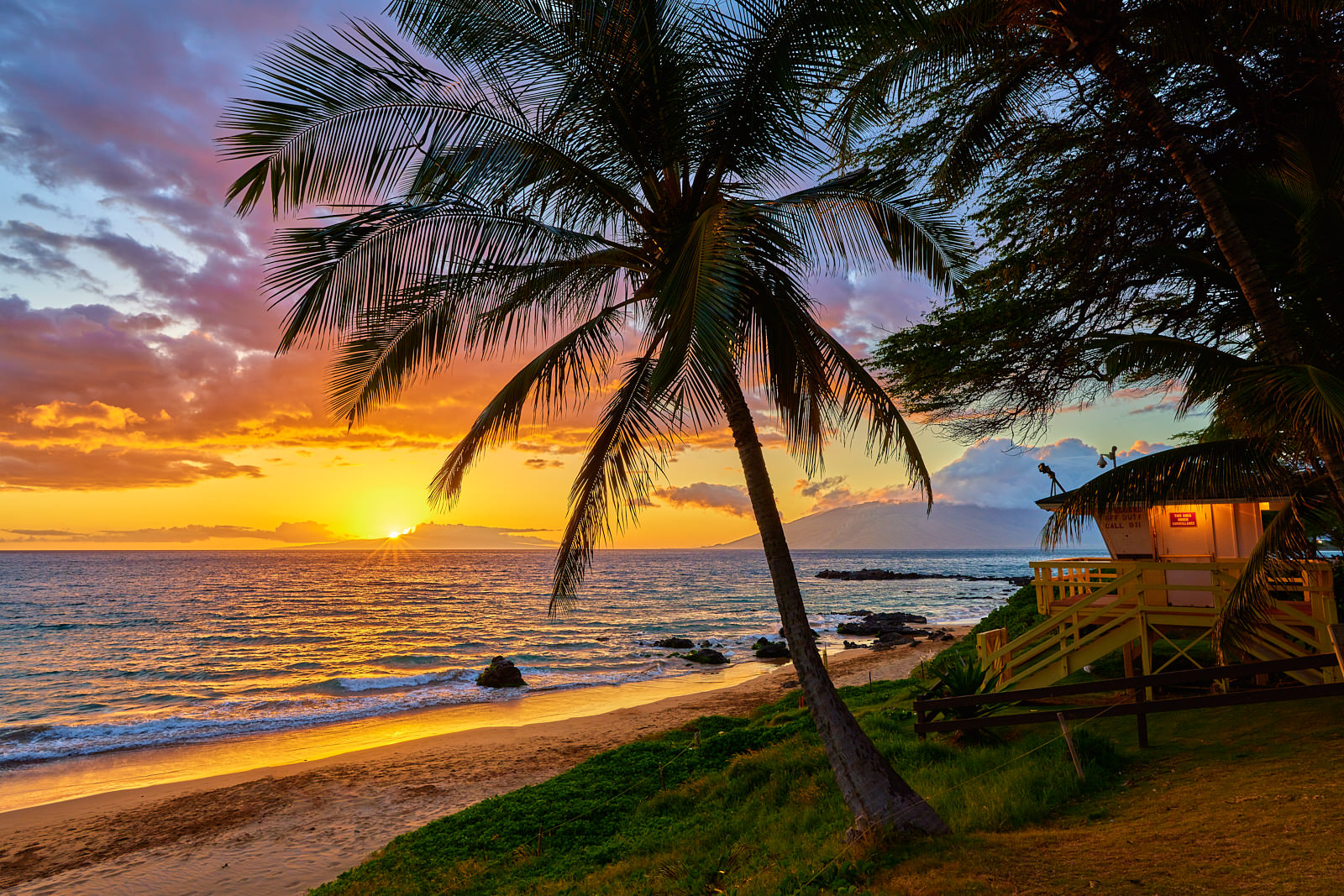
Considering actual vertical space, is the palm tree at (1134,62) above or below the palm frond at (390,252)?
above

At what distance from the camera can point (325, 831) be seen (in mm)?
11797

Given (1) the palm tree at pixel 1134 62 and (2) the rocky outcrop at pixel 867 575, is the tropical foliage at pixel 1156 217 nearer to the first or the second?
(1) the palm tree at pixel 1134 62

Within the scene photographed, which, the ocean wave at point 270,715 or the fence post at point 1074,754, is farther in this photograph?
the ocean wave at point 270,715

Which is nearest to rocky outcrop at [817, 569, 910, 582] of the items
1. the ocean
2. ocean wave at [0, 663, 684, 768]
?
the ocean

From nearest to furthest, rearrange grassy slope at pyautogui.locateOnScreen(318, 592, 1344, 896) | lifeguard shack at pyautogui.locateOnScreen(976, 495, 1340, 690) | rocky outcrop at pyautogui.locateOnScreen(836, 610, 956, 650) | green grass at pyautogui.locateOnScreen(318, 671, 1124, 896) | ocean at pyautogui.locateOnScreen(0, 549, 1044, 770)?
grassy slope at pyautogui.locateOnScreen(318, 592, 1344, 896), green grass at pyautogui.locateOnScreen(318, 671, 1124, 896), lifeguard shack at pyautogui.locateOnScreen(976, 495, 1340, 690), ocean at pyautogui.locateOnScreen(0, 549, 1044, 770), rocky outcrop at pyautogui.locateOnScreen(836, 610, 956, 650)

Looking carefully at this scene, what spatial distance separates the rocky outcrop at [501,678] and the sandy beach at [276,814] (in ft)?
20.7

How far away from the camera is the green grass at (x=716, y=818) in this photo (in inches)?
255

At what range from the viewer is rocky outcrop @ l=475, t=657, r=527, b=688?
26.2 m

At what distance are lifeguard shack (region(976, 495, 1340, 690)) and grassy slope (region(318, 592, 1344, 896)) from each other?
1113 mm

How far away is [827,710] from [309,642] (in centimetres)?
3942

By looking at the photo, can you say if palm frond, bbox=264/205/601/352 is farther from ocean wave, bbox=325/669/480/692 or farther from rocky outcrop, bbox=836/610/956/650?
rocky outcrop, bbox=836/610/956/650

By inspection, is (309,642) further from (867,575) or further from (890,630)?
(867,575)

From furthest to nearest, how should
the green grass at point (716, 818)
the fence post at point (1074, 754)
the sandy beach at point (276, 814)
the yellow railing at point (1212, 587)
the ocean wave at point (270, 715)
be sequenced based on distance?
the ocean wave at point (270, 715) → the sandy beach at point (276, 814) → the yellow railing at point (1212, 587) → the fence post at point (1074, 754) → the green grass at point (716, 818)

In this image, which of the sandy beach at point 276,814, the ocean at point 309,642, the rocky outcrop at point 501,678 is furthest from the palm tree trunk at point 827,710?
the rocky outcrop at point 501,678
